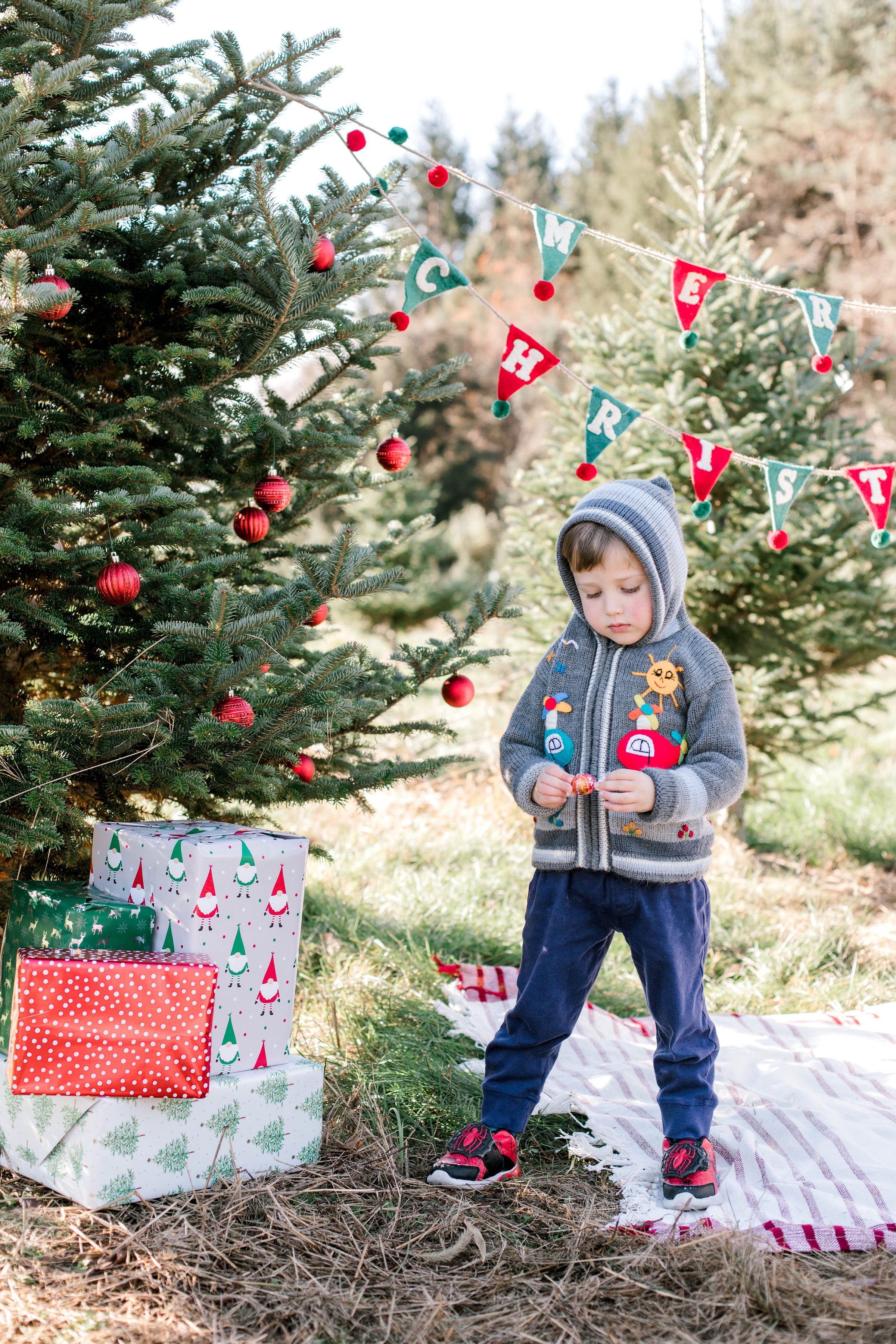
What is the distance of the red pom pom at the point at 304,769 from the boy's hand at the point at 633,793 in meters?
0.82

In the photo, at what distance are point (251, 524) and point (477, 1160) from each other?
163 centimetres

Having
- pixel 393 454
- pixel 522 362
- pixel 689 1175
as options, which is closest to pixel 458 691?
pixel 393 454

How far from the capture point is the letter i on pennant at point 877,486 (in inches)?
126

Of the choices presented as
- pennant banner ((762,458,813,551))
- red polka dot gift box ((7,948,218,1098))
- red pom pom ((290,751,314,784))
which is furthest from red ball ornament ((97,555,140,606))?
pennant banner ((762,458,813,551))

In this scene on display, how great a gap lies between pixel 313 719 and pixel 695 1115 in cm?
121

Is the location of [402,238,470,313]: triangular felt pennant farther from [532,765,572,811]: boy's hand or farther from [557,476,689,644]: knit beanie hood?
[532,765,572,811]: boy's hand

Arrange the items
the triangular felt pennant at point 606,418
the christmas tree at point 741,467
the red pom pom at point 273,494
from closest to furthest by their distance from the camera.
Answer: the red pom pom at point 273,494 < the triangular felt pennant at point 606,418 < the christmas tree at point 741,467

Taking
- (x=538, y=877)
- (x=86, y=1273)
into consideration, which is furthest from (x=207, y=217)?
(x=86, y=1273)

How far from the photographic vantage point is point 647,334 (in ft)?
16.4

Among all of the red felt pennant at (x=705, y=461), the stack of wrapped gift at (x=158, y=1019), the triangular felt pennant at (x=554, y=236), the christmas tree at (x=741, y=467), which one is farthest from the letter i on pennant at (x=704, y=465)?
the stack of wrapped gift at (x=158, y=1019)

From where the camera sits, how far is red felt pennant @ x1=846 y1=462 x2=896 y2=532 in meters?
3.21

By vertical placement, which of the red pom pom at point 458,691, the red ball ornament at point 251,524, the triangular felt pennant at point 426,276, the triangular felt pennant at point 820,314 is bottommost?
the red pom pom at point 458,691

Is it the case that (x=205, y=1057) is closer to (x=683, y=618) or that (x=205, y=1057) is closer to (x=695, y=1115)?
(x=695, y=1115)

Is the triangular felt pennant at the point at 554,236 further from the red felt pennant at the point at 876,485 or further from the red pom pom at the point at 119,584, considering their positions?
the red pom pom at the point at 119,584
